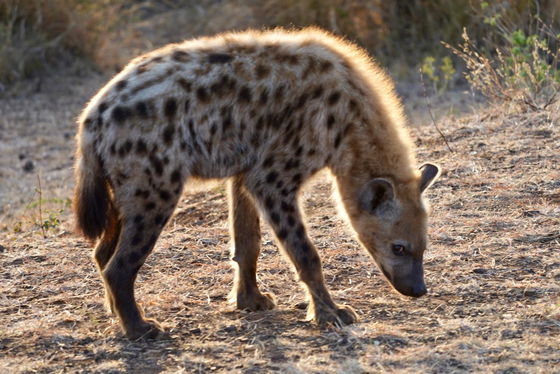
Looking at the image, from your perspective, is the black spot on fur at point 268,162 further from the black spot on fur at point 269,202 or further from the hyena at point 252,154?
the black spot on fur at point 269,202

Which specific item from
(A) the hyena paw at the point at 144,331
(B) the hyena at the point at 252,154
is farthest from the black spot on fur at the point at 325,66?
(A) the hyena paw at the point at 144,331

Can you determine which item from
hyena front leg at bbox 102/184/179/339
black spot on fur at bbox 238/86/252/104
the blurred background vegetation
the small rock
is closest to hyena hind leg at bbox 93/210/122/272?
hyena front leg at bbox 102/184/179/339

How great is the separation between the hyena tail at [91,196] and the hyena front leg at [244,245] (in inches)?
21.9

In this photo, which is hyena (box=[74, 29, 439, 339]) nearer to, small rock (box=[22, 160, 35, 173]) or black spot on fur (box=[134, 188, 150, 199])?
black spot on fur (box=[134, 188, 150, 199])

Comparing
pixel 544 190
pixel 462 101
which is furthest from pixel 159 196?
pixel 462 101

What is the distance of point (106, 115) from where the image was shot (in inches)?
150

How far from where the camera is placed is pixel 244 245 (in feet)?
13.8

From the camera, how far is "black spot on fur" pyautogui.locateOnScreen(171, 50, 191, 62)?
400 centimetres

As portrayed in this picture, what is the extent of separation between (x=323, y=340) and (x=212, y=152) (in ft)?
2.77

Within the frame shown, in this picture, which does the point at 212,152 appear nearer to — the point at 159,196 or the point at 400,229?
the point at 159,196

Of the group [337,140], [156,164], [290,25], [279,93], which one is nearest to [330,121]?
[337,140]

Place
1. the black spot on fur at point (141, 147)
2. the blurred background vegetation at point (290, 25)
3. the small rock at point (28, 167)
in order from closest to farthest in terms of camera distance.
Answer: the black spot on fur at point (141, 147), the small rock at point (28, 167), the blurred background vegetation at point (290, 25)

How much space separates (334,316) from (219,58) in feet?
3.56

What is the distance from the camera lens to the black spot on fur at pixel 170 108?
3.83 m
